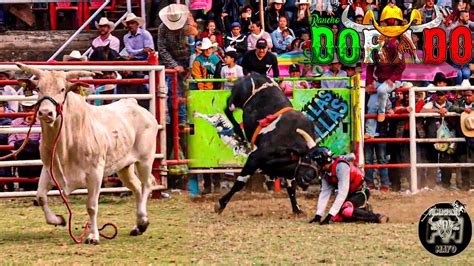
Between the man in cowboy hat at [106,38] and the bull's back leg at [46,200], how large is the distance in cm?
585

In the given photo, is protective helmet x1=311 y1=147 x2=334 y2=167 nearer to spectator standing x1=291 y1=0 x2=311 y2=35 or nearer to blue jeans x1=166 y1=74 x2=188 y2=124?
blue jeans x1=166 y1=74 x2=188 y2=124

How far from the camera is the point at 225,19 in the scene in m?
18.5

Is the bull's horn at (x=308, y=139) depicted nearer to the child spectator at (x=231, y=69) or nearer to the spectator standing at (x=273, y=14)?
the child spectator at (x=231, y=69)

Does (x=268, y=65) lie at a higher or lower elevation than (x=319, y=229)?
higher

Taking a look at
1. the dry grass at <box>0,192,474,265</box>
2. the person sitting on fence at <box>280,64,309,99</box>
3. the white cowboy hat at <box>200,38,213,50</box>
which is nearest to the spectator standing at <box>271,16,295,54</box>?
the person sitting on fence at <box>280,64,309,99</box>

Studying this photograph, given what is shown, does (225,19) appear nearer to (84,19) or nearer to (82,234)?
(84,19)

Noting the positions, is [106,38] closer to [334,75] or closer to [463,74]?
[334,75]

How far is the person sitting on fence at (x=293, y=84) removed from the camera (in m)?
15.9

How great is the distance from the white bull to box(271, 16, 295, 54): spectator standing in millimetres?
6019

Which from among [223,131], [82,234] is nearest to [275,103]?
[223,131]

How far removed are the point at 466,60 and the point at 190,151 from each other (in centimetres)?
507

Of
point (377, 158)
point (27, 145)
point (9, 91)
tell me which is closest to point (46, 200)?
point (27, 145)

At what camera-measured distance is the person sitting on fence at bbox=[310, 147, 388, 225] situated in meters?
12.4

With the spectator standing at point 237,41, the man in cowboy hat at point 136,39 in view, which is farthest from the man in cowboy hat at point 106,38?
the spectator standing at point 237,41
